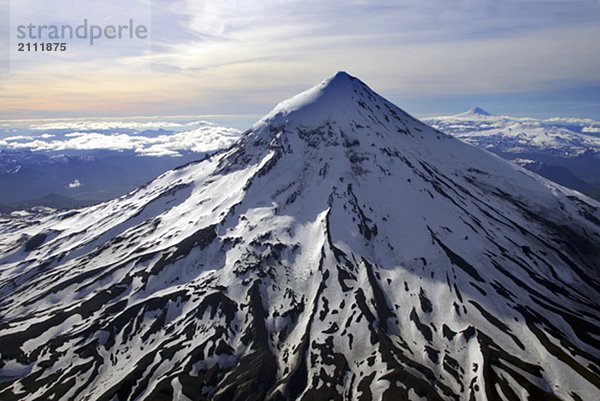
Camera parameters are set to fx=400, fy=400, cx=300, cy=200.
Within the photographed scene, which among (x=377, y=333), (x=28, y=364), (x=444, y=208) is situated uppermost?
(x=444, y=208)

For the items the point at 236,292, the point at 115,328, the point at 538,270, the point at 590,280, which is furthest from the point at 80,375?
the point at 590,280

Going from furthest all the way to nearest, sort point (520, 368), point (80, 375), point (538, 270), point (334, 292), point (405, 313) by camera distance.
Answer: point (538, 270) → point (334, 292) → point (405, 313) → point (80, 375) → point (520, 368)

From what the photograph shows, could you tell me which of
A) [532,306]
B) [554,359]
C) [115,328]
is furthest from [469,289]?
[115,328]

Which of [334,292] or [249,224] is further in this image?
[249,224]

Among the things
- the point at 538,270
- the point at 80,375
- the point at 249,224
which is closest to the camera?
the point at 80,375

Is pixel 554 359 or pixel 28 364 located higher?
pixel 554 359

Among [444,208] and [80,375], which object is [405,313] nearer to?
[444,208]
